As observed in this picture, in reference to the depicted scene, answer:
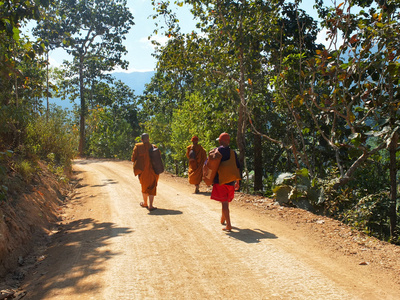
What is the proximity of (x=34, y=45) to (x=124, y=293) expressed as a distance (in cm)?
649

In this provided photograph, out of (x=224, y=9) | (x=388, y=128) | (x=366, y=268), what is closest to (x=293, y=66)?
(x=224, y=9)

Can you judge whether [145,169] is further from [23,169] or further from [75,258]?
[75,258]

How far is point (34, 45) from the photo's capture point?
8297 mm

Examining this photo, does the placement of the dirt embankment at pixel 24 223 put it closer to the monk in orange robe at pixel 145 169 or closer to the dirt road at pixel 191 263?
the dirt road at pixel 191 263

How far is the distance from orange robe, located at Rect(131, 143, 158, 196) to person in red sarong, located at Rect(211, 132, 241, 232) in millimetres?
2503

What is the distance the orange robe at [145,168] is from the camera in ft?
29.3

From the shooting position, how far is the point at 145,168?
29.7ft

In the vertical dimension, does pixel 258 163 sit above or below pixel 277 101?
below

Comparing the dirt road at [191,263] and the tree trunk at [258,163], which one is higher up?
the tree trunk at [258,163]

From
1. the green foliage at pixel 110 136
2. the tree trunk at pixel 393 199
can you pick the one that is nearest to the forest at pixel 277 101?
the tree trunk at pixel 393 199

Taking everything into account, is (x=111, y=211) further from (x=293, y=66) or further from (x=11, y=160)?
(x=293, y=66)

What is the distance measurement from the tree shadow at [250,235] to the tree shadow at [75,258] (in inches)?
80.0

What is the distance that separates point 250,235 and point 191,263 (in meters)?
1.75

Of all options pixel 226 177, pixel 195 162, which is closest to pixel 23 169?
pixel 195 162
